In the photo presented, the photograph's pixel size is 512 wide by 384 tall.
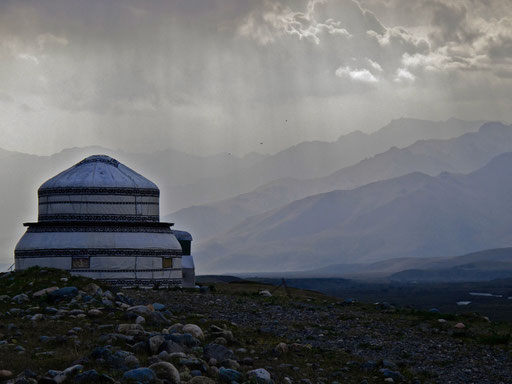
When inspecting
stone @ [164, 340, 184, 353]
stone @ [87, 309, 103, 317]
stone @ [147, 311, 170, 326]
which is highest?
stone @ [87, 309, 103, 317]

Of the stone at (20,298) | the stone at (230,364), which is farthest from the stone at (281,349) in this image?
the stone at (20,298)

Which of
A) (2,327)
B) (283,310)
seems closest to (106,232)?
(283,310)

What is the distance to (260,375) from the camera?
56.2 ft

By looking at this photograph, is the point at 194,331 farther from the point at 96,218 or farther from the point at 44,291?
the point at 96,218

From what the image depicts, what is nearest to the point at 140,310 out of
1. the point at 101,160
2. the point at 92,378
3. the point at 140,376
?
the point at 140,376

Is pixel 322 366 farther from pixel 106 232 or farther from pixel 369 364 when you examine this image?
pixel 106 232

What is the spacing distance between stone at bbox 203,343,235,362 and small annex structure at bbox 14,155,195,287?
77.1 ft

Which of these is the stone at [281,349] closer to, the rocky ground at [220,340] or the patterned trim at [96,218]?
the rocky ground at [220,340]

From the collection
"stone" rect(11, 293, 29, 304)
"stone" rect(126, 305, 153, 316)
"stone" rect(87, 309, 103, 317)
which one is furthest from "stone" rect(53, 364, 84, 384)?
"stone" rect(11, 293, 29, 304)

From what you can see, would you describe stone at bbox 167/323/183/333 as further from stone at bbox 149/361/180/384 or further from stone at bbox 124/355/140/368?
stone at bbox 149/361/180/384

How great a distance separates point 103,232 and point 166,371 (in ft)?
89.0

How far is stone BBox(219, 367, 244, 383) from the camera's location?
16.6m

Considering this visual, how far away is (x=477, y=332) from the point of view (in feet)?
88.5

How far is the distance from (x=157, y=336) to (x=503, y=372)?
862 centimetres
